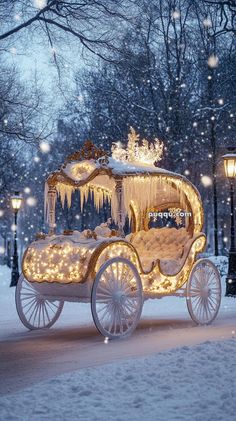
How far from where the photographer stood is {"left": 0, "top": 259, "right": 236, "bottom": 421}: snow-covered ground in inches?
216

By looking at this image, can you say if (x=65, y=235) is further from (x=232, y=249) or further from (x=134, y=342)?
(x=232, y=249)

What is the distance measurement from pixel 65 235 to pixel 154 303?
6365mm

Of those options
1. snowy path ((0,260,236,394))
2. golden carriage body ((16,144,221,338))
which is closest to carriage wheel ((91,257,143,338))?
golden carriage body ((16,144,221,338))

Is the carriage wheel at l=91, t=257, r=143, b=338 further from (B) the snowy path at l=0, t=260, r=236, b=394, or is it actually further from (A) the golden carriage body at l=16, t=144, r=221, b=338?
(B) the snowy path at l=0, t=260, r=236, b=394

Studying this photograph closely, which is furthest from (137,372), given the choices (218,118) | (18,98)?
(218,118)

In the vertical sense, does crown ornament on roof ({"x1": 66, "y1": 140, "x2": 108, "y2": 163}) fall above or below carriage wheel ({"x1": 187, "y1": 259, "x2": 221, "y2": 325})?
above

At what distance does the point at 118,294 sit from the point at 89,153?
8.86 ft

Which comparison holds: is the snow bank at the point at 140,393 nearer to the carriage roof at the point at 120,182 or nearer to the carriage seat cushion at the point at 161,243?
the carriage roof at the point at 120,182

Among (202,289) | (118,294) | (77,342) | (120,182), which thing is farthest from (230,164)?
(77,342)

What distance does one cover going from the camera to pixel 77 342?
31.2 ft

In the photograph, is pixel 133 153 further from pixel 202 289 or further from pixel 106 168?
pixel 202 289

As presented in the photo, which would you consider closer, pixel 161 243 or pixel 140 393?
pixel 140 393

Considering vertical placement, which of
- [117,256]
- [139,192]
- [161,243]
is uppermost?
[139,192]

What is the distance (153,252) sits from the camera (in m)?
13.0
